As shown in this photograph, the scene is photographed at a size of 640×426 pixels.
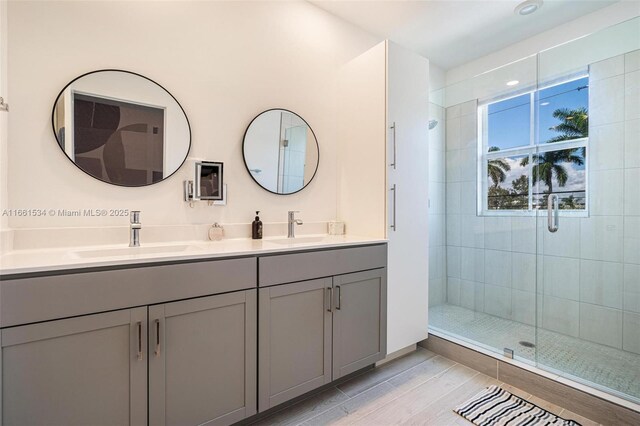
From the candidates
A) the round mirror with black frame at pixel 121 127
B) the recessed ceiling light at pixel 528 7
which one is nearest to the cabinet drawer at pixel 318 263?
the round mirror with black frame at pixel 121 127

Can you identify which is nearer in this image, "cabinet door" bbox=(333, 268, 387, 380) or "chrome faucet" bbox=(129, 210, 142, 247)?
"chrome faucet" bbox=(129, 210, 142, 247)

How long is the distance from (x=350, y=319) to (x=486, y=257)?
173 cm

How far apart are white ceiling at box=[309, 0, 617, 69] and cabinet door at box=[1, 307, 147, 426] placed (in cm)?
252

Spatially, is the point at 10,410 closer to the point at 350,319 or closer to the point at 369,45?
the point at 350,319

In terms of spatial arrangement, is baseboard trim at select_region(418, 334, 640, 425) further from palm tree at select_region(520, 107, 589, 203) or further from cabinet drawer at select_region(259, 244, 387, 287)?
palm tree at select_region(520, 107, 589, 203)

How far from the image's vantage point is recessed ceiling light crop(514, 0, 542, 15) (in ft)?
7.55

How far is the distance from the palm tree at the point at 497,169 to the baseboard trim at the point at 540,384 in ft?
4.85

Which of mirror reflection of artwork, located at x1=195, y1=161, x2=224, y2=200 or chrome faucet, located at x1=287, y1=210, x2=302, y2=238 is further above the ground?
mirror reflection of artwork, located at x1=195, y1=161, x2=224, y2=200

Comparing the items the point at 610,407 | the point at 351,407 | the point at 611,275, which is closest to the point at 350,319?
the point at 351,407

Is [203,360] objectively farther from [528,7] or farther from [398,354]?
[528,7]

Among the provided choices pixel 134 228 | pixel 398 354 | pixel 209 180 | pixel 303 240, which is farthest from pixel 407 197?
pixel 134 228

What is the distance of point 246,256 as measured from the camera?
1.44 metres

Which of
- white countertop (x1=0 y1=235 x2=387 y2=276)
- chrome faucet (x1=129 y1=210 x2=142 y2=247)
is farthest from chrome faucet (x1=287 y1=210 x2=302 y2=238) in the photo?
chrome faucet (x1=129 y1=210 x2=142 y2=247)

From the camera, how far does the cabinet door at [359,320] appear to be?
179 cm
